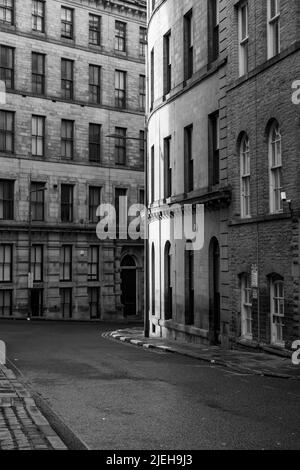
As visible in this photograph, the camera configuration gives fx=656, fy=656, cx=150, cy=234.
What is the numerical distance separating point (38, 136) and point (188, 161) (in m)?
21.6

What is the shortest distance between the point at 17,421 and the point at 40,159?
120ft

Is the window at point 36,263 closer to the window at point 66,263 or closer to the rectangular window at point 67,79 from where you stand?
the window at point 66,263

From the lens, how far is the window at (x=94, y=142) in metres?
47.9

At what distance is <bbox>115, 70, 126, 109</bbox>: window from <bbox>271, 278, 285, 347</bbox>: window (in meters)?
33.2

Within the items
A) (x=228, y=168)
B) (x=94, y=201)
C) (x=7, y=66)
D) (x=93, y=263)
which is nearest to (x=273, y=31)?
(x=228, y=168)

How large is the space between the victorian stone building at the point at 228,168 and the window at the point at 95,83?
1839 cm

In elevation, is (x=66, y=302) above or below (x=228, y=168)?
below

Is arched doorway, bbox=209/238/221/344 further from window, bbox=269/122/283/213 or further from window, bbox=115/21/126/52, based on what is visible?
window, bbox=115/21/126/52

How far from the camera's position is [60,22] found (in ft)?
151

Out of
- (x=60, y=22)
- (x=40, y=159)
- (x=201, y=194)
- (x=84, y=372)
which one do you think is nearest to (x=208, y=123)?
(x=201, y=194)

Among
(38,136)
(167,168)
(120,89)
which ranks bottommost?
(167,168)

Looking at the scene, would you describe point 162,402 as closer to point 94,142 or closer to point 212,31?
point 212,31

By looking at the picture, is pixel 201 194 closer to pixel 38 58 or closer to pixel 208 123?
pixel 208 123

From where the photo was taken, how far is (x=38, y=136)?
45.1 m
